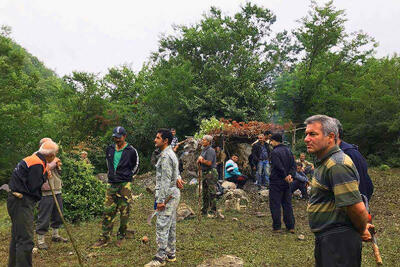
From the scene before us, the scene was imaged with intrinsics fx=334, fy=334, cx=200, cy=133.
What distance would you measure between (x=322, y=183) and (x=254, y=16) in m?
28.0

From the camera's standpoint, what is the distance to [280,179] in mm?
7270

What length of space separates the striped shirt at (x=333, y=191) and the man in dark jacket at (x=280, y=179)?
4160 mm

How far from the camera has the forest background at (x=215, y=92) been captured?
1496 cm

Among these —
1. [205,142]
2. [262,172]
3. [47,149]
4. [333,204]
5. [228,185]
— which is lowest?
[228,185]

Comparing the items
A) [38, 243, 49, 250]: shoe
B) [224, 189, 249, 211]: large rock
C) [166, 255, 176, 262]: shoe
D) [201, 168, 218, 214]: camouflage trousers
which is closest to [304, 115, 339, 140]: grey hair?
[166, 255, 176, 262]: shoe

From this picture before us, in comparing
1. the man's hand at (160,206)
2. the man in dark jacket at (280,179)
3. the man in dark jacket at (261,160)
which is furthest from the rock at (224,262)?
the man in dark jacket at (261,160)

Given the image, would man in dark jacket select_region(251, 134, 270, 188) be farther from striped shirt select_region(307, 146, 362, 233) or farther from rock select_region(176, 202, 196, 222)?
striped shirt select_region(307, 146, 362, 233)

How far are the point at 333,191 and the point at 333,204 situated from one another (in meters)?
0.14

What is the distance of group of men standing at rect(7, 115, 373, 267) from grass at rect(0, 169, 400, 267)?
0.37 m

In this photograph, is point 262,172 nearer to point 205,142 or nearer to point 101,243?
point 205,142

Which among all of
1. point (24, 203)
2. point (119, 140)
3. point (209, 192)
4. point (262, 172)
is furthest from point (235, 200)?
point (24, 203)

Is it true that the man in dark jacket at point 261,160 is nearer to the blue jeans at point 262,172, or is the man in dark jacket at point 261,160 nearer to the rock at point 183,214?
the blue jeans at point 262,172

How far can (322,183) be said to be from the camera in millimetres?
2924

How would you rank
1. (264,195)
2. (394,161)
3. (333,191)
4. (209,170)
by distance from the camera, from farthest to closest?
1. (394,161)
2. (264,195)
3. (209,170)
4. (333,191)
